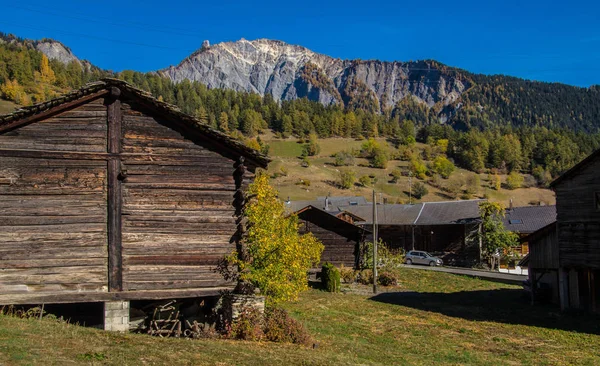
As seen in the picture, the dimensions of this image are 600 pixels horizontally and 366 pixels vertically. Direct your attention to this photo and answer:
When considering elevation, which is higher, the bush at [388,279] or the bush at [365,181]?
the bush at [365,181]

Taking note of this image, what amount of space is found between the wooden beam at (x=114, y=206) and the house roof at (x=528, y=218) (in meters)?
46.1

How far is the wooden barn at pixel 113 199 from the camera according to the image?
16.3m

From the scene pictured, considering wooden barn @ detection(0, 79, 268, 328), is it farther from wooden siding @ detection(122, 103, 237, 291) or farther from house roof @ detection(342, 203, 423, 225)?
house roof @ detection(342, 203, 423, 225)

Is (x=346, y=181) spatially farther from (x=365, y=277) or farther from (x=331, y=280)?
(x=331, y=280)

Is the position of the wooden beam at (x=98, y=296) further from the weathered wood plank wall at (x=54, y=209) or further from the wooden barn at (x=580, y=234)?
the wooden barn at (x=580, y=234)

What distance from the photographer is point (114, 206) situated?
665 inches

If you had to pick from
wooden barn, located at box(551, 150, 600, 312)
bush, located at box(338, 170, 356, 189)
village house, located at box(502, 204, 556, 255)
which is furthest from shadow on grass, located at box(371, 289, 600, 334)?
bush, located at box(338, 170, 356, 189)

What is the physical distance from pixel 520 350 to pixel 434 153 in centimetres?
17174

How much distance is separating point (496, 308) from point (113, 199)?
21291 millimetres

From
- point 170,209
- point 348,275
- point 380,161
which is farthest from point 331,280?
point 380,161

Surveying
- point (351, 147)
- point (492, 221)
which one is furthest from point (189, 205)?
point (351, 147)

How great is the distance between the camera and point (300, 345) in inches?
648

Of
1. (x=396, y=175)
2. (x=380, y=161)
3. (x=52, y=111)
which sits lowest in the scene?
(x=52, y=111)

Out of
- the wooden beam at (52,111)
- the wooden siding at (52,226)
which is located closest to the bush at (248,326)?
the wooden siding at (52,226)
